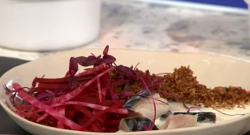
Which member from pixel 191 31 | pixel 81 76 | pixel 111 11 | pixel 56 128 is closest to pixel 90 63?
pixel 81 76

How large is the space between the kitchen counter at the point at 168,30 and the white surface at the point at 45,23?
0.12 feet

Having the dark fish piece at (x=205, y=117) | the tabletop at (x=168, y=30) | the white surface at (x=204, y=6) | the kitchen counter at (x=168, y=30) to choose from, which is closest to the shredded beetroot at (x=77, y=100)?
the dark fish piece at (x=205, y=117)

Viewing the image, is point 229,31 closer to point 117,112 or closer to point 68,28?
point 68,28

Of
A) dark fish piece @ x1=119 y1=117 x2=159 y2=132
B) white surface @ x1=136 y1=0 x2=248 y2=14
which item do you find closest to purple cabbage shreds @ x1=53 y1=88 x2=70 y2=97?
dark fish piece @ x1=119 y1=117 x2=159 y2=132

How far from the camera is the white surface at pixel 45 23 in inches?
35.6

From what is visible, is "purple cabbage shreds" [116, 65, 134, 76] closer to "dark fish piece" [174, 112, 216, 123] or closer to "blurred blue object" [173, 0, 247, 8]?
"dark fish piece" [174, 112, 216, 123]

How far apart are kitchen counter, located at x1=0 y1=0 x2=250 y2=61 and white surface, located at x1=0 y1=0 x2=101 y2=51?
0.04 m

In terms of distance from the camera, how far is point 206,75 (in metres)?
0.76

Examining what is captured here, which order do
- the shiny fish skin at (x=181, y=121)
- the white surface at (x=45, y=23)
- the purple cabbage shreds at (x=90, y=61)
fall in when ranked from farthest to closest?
the white surface at (x=45, y=23) → the purple cabbage shreds at (x=90, y=61) → the shiny fish skin at (x=181, y=121)

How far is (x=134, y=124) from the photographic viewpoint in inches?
21.2

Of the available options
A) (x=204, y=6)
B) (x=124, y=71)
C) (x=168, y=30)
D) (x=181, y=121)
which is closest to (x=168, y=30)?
(x=168, y=30)

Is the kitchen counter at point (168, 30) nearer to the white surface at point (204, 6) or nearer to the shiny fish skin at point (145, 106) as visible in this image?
the white surface at point (204, 6)

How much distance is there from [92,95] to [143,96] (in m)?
0.07

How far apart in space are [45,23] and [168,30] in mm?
392
